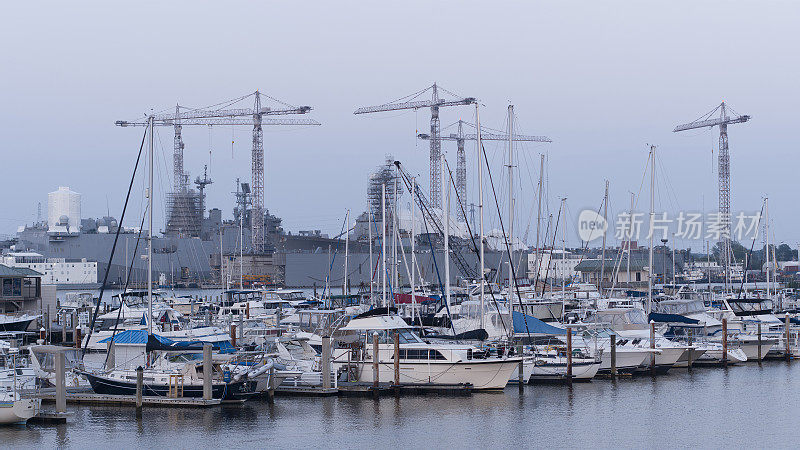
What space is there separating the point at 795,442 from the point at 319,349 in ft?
54.2

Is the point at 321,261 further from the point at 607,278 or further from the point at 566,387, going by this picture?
the point at 566,387

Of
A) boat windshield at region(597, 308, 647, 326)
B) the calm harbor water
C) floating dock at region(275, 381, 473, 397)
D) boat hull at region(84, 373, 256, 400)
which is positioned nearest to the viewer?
the calm harbor water

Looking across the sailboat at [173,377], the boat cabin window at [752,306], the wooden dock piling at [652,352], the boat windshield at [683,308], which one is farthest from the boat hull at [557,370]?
the boat cabin window at [752,306]

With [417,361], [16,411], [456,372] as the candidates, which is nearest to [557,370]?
[456,372]

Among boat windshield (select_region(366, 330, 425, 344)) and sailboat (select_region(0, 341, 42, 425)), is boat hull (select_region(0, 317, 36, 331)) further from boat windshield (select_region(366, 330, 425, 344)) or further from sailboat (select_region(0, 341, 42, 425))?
boat windshield (select_region(366, 330, 425, 344))

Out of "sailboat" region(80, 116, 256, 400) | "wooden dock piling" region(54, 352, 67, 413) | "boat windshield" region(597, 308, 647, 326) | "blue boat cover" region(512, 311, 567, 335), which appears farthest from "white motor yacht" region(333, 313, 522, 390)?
"boat windshield" region(597, 308, 647, 326)

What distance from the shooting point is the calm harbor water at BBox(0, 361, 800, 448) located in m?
27.7

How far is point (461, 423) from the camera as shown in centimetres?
2988

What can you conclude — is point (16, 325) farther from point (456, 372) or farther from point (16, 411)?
point (456, 372)

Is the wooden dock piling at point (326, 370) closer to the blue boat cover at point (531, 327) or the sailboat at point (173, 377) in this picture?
the sailboat at point (173, 377)

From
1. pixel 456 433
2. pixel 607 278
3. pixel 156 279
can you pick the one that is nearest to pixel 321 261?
pixel 156 279

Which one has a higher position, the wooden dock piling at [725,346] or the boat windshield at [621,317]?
the boat windshield at [621,317]

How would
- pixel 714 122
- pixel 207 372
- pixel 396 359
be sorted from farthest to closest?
pixel 714 122, pixel 396 359, pixel 207 372

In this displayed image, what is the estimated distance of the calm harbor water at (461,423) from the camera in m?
27.7
